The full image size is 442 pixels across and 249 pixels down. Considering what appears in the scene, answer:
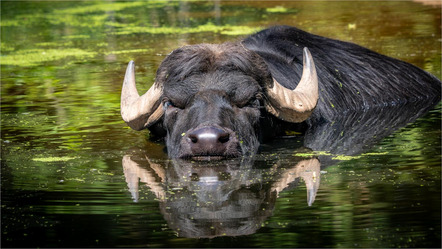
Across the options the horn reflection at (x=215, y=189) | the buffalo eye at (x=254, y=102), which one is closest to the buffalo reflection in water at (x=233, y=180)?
the horn reflection at (x=215, y=189)

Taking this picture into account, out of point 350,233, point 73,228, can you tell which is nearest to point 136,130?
point 73,228

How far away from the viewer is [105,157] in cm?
761

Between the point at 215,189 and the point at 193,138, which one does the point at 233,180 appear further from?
the point at 193,138

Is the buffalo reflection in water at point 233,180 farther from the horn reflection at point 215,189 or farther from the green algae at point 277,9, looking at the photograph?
the green algae at point 277,9

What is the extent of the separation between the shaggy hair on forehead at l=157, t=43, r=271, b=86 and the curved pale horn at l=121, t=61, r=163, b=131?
0.19 metres

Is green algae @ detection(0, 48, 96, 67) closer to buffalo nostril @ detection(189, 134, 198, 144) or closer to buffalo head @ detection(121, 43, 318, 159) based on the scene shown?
buffalo head @ detection(121, 43, 318, 159)

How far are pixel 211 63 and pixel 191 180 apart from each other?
1.54 meters

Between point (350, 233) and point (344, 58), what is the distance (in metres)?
5.51

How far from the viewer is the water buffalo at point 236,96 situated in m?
7.20

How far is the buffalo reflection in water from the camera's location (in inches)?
212

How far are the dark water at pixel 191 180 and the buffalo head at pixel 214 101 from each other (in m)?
0.19

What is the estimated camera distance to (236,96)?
299 inches

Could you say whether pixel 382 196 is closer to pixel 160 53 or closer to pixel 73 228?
pixel 73 228

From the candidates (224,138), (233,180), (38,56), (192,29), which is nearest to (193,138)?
(224,138)
